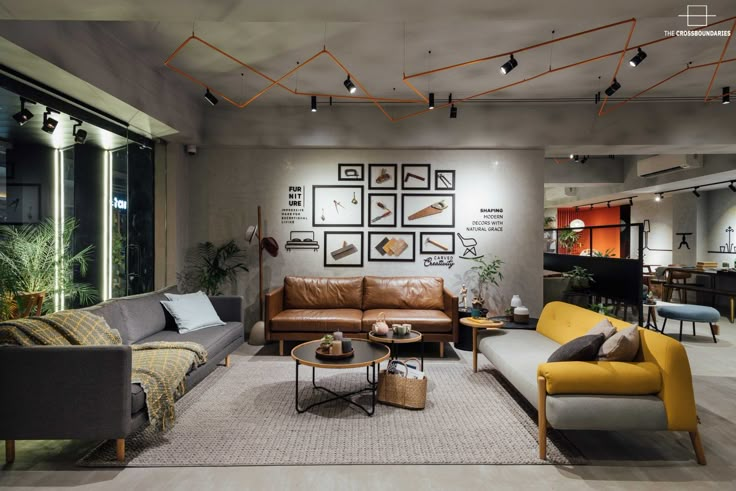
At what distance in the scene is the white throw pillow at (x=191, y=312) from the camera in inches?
163

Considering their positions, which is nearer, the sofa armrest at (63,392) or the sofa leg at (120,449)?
the sofa armrest at (63,392)

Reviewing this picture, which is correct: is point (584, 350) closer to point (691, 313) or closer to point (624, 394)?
point (624, 394)

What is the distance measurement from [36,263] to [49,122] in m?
1.28

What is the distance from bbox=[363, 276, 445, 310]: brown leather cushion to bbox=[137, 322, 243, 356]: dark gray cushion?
5.99ft

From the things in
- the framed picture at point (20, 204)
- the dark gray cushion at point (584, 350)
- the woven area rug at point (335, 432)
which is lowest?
the woven area rug at point (335, 432)

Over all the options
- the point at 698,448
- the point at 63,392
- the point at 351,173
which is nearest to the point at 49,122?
the point at 63,392

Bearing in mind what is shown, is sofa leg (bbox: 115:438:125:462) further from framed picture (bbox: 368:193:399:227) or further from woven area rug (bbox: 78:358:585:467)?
framed picture (bbox: 368:193:399:227)

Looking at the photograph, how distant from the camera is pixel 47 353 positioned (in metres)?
2.39

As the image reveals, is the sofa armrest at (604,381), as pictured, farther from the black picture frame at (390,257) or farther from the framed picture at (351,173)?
the framed picture at (351,173)

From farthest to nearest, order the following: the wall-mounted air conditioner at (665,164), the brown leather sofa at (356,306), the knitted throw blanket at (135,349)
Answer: the wall-mounted air conditioner at (665,164)
the brown leather sofa at (356,306)
the knitted throw blanket at (135,349)

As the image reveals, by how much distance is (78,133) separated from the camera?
4000 millimetres

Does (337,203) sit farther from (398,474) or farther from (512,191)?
(398,474)

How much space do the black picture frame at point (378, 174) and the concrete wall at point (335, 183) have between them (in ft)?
0.31

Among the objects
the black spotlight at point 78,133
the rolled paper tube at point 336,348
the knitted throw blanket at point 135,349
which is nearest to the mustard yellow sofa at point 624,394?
the rolled paper tube at point 336,348
